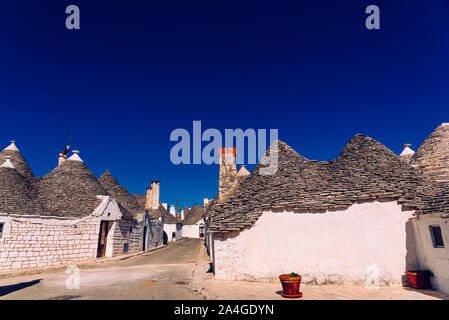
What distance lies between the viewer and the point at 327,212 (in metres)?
9.64

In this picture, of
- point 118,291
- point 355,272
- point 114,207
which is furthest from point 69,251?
point 355,272

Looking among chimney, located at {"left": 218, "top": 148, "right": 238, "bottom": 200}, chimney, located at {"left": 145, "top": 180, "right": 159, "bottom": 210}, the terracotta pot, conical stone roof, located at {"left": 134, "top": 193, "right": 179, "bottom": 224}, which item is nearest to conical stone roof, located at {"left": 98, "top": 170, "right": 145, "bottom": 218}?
conical stone roof, located at {"left": 134, "top": 193, "right": 179, "bottom": 224}

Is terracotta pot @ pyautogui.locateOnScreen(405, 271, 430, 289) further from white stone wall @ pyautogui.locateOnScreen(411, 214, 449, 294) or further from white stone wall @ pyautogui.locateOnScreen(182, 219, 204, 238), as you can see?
white stone wall @ pyautogui.locateOnScreen(182, 219, 204, 238)

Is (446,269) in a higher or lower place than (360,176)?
lower

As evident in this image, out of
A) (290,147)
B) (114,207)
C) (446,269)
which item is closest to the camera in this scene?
(446,269)

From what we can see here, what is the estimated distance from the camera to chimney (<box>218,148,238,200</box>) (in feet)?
44.5

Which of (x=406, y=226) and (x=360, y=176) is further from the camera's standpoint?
(x=360, y=176)

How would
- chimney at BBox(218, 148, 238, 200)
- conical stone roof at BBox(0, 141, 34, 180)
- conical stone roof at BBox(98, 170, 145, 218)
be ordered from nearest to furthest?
chimney at BBox(218, 148, 238, 200)
conical stone roof at BBox(0, 141, 34, 180)
conical stone roof at BBox(98, 170, 145, 218)

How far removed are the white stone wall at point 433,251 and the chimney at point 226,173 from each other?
8.11 m

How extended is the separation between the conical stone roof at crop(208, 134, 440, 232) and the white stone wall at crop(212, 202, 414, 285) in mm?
375
